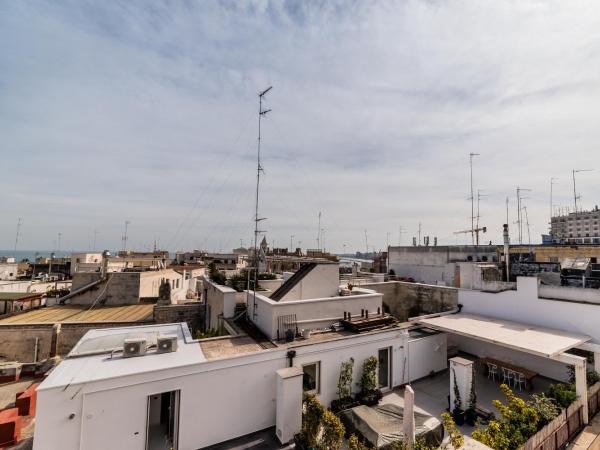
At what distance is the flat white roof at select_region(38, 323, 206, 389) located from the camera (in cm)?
739

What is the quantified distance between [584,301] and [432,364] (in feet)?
23.3

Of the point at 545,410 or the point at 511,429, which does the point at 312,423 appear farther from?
the point at 545,410

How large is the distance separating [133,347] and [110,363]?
0.69 m

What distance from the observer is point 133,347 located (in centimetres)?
895

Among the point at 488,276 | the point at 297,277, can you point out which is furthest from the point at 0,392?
the point at 488,276

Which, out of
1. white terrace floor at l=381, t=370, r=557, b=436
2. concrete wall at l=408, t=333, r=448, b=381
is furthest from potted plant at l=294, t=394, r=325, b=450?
concrete wall at l=408, t=333, r=448, b=381

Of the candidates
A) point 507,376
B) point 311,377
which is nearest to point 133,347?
point 311,377

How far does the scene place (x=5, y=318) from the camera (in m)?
21.5

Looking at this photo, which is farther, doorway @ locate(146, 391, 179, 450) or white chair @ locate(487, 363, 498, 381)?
white chair @ locate(487, 363, 498, 381)

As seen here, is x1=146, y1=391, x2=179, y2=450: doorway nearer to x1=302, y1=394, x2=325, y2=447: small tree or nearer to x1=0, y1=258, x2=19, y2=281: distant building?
x1=302, y1=394, x2=325, y2=447: small tree

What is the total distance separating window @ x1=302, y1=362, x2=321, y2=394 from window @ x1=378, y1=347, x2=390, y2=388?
3.11 m

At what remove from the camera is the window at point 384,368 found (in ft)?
39.8

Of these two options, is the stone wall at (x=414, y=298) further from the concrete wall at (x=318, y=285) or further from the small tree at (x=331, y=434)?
the small tree at (x=331, y=434)

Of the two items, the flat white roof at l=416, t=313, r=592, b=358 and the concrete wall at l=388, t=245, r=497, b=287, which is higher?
the concrete wall at l=388, t=245, r=497, b=287
